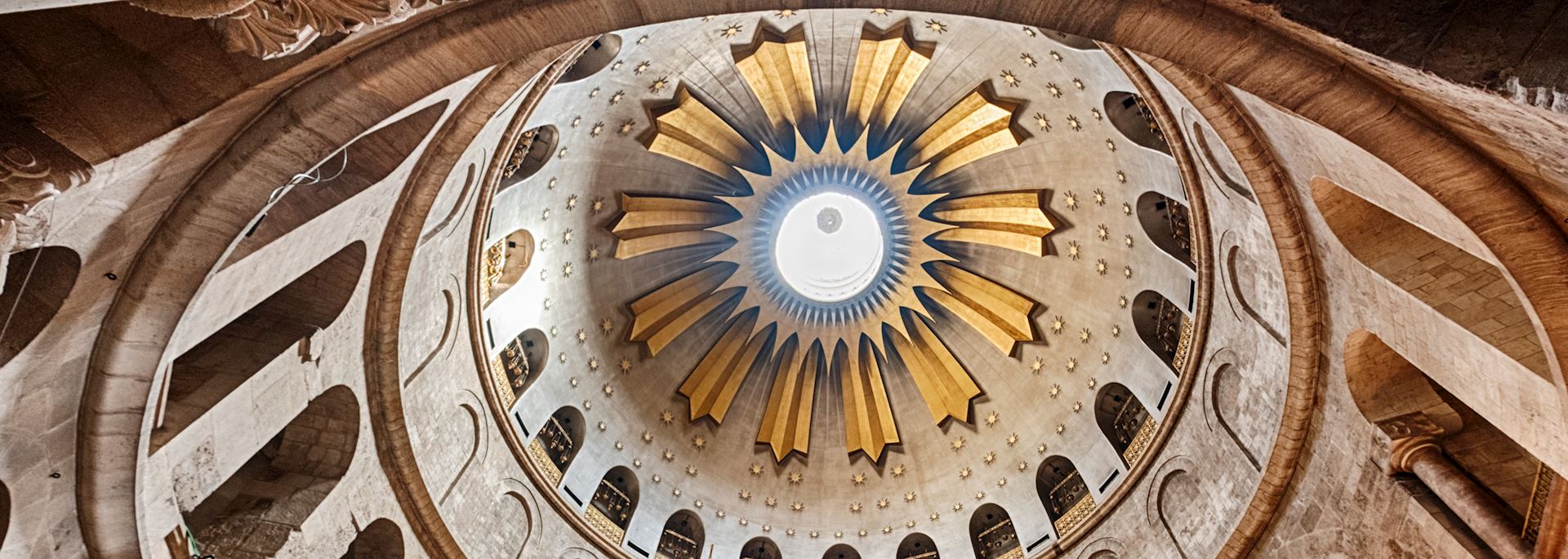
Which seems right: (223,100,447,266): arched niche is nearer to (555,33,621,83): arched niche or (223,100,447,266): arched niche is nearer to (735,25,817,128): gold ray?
(555,33,621,83): arched niche

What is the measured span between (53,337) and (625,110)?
9.08 m

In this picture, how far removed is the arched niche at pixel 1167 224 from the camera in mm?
12312

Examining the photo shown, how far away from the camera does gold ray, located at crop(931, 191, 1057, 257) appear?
1523cm

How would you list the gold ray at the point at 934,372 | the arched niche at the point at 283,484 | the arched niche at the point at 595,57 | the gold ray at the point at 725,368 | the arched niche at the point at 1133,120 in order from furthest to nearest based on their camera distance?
the gold ray at the point at 725,368, the gold ray at the point at 934,372, the arched niche at the point at 1133,120, the arched niche at the point at 595,57, the arched niche at the point at 283,484

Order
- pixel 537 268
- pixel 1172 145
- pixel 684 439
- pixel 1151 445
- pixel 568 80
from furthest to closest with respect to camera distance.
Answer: pixel 684 439
pixel 537 268
pixel 1151 445
pixel 568 80
pixel 1172 145

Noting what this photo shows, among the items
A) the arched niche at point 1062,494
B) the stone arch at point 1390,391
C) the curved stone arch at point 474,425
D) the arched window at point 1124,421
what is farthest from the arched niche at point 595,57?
the arched niche at point 1062,494

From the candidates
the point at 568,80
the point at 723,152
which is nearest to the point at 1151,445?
the point at 723,152

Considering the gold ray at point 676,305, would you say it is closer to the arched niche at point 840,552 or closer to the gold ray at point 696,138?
the gold ray at point 696,138

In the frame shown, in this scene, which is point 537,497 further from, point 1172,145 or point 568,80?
point 1172,145

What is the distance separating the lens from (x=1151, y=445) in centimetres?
1290

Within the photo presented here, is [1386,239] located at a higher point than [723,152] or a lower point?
lower

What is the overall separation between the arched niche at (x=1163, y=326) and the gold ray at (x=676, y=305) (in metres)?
8.64

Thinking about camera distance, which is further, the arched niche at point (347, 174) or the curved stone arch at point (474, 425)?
the curved stone arch at point (474, 425)

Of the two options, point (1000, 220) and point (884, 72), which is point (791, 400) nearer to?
point (1000, 220)
